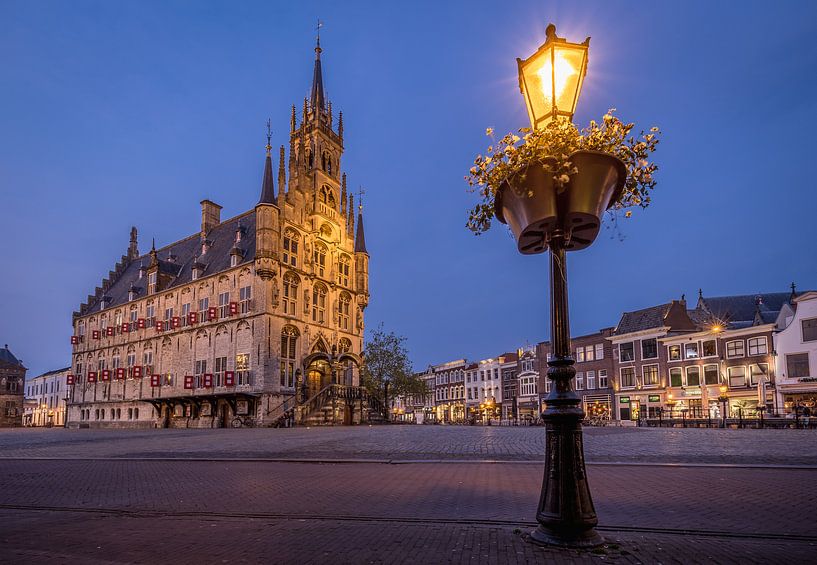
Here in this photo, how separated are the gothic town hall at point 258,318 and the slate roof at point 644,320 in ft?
86.9

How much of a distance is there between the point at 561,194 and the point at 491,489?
4.92 m

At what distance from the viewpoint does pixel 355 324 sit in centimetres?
4838

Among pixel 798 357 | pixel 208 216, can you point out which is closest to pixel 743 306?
pixel 798 357

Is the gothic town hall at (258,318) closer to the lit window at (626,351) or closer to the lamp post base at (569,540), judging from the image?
the lit window at (626,351)

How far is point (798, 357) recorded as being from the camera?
39.5m

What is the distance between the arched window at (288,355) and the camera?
40.7 metres

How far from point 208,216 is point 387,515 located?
50.5 meters

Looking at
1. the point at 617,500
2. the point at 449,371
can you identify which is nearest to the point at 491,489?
the point at 617,500

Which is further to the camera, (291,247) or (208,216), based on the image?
(208,216)

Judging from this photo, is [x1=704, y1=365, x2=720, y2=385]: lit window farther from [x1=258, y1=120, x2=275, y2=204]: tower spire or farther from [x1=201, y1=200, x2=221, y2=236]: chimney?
[x1=201, y1=200, x2=221, y2=236]: chimney

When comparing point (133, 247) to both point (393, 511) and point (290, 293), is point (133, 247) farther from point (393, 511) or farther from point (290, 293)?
point (393, 511)

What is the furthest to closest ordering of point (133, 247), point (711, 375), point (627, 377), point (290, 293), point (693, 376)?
point (133, 247), point (627, 377), point (693, 376), point (711, 375), point (290, 293)

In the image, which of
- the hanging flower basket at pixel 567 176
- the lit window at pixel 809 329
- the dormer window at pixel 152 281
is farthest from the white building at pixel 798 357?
the dormer window at pixel 152 281

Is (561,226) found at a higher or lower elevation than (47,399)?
higher
